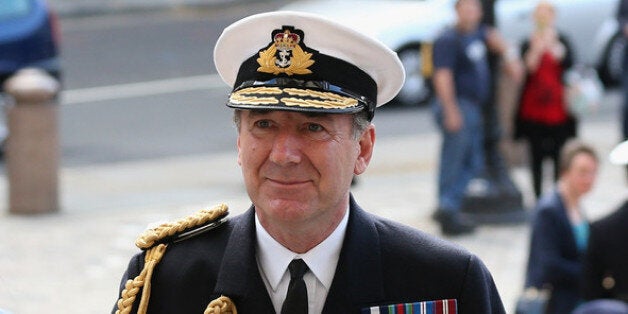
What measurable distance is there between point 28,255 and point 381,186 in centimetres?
367

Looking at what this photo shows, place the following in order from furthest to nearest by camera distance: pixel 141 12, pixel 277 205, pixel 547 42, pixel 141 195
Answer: pixel 141 12 → pixel 141 195 → pixel 547 42 → pixel 277 205

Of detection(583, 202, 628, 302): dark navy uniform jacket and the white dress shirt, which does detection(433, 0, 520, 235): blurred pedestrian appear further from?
the white dress shirt

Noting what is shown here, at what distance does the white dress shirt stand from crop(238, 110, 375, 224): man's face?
108 mm

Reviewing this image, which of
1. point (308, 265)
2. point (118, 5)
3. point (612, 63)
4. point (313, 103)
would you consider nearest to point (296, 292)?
point (308, 265)

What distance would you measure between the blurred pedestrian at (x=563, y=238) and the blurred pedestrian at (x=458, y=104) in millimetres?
2440

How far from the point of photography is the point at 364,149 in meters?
3.58

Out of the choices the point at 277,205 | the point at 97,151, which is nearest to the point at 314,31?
the point at 277,205

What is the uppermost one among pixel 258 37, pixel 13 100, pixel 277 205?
pixel 258 37

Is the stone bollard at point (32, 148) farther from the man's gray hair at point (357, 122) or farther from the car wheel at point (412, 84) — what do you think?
the man's gray hair at point (357, 122)

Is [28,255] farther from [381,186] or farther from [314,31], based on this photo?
[314,31]

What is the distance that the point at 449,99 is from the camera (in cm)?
1113

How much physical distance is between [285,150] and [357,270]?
15.5 inches

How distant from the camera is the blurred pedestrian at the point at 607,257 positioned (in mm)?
7094

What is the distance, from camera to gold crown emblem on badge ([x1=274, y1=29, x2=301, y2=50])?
3561mm
